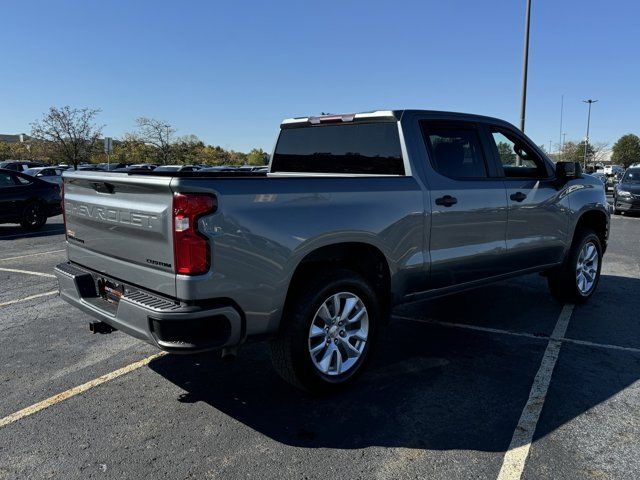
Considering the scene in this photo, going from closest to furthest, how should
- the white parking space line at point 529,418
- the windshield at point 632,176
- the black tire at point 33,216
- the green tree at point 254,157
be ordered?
the white parking space line at point 529,418 → the black tire at point 33,216 → the windshield at point 632,176 → the green tree at point 254,157

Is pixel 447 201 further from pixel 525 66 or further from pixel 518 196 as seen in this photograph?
pixel 525 66

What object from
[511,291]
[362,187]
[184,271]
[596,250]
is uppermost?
[362,187]

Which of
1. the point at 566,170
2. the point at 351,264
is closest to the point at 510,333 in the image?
the point at 566,170

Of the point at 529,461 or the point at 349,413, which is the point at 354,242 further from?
the point at 529,461

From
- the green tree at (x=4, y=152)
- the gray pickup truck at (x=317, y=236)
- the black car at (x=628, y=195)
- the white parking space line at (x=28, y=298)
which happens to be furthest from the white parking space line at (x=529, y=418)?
the green tree at (x=4, y=152)

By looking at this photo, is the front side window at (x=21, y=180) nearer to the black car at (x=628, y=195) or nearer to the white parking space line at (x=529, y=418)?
the white parking space line at (x=529, y=418)

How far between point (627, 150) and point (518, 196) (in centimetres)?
10455

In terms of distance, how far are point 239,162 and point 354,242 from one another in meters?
69.4

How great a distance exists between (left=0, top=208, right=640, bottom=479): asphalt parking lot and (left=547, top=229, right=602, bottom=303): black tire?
23.8 inches

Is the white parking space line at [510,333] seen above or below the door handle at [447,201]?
below

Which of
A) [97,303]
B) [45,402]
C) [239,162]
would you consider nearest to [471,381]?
[97,303]

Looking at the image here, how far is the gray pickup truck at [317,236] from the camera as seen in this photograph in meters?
2.99

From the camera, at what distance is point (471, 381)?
12.9 ft

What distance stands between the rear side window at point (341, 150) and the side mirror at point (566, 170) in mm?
2119
